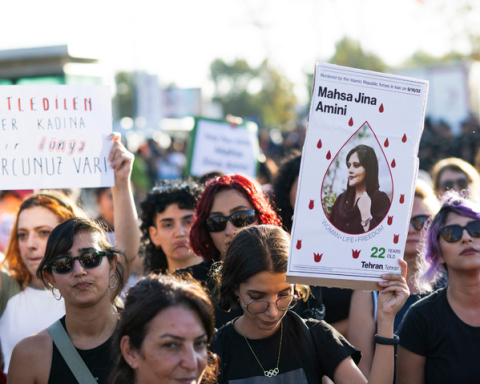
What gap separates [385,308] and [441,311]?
24.0 inches

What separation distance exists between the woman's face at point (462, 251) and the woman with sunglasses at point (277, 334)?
1.67ft

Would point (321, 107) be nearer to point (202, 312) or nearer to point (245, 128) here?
point (202, 312)

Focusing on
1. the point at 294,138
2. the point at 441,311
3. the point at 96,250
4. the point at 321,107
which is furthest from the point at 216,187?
the point at 294,138

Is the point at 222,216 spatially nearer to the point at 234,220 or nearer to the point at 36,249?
the point at 234,220

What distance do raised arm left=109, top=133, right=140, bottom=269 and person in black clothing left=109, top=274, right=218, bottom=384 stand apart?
1.06 m

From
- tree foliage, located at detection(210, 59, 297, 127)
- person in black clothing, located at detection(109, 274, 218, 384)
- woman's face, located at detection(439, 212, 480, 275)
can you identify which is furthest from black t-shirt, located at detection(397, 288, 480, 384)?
tree foliage, located at detection(210, 59, 297, 127)

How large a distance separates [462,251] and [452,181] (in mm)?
2697

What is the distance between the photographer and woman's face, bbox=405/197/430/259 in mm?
3891

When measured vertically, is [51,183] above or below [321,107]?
below

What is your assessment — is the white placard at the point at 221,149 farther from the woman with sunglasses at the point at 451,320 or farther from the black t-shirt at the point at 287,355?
the black t-shirt at the point at 287,355

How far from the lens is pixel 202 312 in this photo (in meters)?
2.29

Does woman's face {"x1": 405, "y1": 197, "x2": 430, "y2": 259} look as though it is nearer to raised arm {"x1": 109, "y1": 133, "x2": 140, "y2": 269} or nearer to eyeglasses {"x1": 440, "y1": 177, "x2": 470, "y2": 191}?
eyeglasses {"x1": 440, "y1": 177, "x2": 470, "y2": 191}

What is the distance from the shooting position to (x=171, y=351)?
2.14m

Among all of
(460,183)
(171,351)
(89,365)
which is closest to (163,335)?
(171,351)
